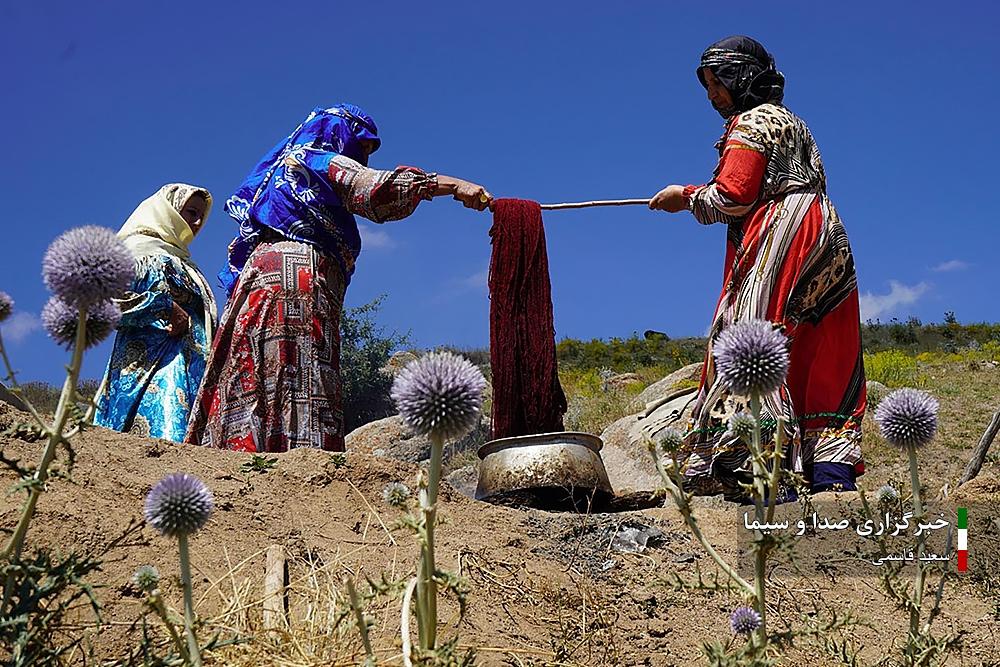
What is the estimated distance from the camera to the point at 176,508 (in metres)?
2.17

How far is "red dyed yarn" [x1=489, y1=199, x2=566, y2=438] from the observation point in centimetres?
582

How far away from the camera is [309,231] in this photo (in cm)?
592

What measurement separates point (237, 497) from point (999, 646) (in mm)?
2893

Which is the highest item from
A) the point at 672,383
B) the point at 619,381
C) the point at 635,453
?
the point at 619,381

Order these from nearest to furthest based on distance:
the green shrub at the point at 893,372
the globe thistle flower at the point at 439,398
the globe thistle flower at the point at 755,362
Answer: the globe thistle flower at the point at 439,398, the globe thistle flower at the point at 755,362, the green shrub at the point at 893,372

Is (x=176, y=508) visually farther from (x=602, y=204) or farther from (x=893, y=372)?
(x=893, y=372)

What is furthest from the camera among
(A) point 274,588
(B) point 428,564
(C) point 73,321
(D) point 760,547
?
(A) point 274,588

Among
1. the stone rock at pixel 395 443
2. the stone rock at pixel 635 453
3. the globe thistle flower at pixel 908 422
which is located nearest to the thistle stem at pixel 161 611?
the globe thistle flower at pixel 908 422

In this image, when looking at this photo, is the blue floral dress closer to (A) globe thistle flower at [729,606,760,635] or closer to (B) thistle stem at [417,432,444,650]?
(A) globe thistle flower at [729,606,760,635]

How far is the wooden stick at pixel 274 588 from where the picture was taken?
296 cm

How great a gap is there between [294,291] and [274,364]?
0.42m

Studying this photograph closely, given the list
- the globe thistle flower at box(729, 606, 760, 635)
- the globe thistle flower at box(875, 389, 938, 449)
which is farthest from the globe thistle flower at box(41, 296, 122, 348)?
the globe thistle flower at box(875, 389, 938, 449)

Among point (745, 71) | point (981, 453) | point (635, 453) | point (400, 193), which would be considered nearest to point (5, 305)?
point (400, 193)

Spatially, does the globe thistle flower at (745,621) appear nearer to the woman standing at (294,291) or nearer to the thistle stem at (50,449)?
the thistle stem at (50,449)
